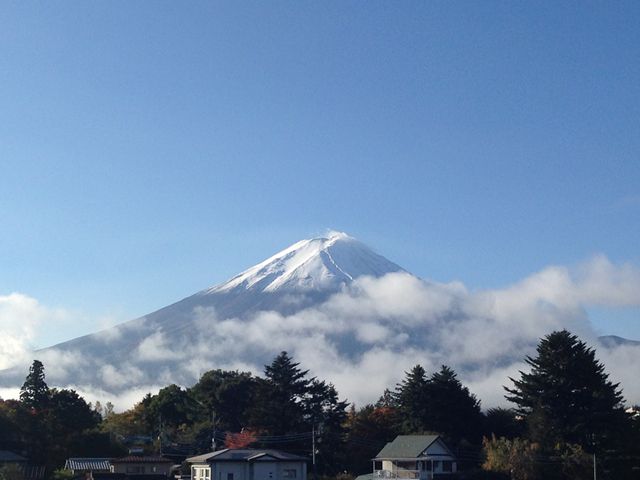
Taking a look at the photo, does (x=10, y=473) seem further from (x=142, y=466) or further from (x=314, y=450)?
(x=314, y=450)

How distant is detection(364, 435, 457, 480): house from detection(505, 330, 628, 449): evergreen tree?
7.10m

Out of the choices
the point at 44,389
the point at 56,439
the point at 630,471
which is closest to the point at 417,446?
the point at 630,471

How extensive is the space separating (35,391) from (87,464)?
16.7 m

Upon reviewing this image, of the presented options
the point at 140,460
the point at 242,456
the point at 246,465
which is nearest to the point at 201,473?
the point at 242,456

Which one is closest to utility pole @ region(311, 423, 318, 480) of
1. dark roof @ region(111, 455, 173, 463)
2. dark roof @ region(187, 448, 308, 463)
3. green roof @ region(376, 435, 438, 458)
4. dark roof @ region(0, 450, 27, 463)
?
dark roof @ region(187, 448, 308, 463)

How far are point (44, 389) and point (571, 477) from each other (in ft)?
158

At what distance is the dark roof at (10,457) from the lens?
74688mm

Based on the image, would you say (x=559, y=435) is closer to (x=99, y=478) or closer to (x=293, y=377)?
(x=293, y=377)

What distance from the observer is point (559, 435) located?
210 ft

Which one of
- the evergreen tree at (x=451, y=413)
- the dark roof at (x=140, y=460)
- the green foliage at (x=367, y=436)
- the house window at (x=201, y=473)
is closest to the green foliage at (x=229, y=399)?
the green foliage at (x=367, y=436)

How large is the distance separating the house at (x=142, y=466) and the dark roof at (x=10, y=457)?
10253 millimetres

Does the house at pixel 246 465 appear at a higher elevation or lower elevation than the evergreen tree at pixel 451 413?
lower

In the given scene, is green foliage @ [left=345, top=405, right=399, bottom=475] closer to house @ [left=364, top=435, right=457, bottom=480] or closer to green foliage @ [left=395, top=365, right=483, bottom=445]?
green foliage @ [left=395, top=365, right=483, bottom=445]

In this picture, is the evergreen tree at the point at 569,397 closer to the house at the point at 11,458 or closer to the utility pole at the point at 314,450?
the utility pole at the point at 314,450
